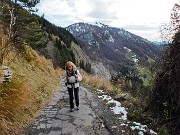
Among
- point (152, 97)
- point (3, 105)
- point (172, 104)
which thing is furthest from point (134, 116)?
point (3, 105)

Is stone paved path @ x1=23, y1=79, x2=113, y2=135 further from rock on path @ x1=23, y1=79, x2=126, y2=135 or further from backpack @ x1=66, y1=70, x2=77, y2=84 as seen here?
backpack @ x1=66, y1=70, x2=77, y2=84

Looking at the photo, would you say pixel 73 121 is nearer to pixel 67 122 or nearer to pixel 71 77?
pixel 67 122

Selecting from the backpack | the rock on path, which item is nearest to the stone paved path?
the rock on path

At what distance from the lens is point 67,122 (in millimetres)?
7812

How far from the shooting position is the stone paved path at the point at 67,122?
273 inches

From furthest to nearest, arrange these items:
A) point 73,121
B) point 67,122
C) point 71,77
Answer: point 71,77 < point 73,121 < point 67,122

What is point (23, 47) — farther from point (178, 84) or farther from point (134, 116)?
point (178, 84)

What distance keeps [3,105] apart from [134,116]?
375 centimetres

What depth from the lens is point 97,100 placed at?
11836mm

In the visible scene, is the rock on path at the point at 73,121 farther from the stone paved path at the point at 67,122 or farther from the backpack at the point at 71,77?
the backpack at the point at 71,77

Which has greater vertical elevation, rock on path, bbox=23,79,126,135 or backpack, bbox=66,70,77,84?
backpack, bbox=66,70,77,84

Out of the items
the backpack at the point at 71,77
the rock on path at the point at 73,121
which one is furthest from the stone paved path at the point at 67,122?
the backpack at the point at 71,77

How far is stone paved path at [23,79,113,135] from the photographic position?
6.93m

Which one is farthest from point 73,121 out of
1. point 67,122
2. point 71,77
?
Answer: point 71,77
